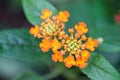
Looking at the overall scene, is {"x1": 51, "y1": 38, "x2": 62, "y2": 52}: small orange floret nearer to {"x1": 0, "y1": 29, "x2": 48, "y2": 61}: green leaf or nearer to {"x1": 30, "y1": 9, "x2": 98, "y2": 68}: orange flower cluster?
{"x1": 30, "y1": 9, "x2": 98, "y2": 68}: orange flower cluster

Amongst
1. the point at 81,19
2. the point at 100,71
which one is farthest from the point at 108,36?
the point at 100,71

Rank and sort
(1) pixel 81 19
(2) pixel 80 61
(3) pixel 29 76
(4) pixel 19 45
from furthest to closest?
1. (1) pixel 81 19
2. (3) pixel 29 76
3. (4) pixel 19 45
4. (2) pixel 80 61

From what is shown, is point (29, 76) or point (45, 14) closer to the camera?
point (45, 14)

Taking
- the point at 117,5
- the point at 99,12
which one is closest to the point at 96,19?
the point at 99,12

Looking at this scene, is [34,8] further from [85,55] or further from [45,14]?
[85,55]

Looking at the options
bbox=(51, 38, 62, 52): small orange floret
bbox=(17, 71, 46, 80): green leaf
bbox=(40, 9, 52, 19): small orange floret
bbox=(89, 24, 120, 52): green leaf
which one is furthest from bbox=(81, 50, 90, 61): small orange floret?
bbox=(17, 71, 46, 80): green leaf

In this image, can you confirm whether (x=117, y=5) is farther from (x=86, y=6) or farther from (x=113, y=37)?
(x=113, y=37)
